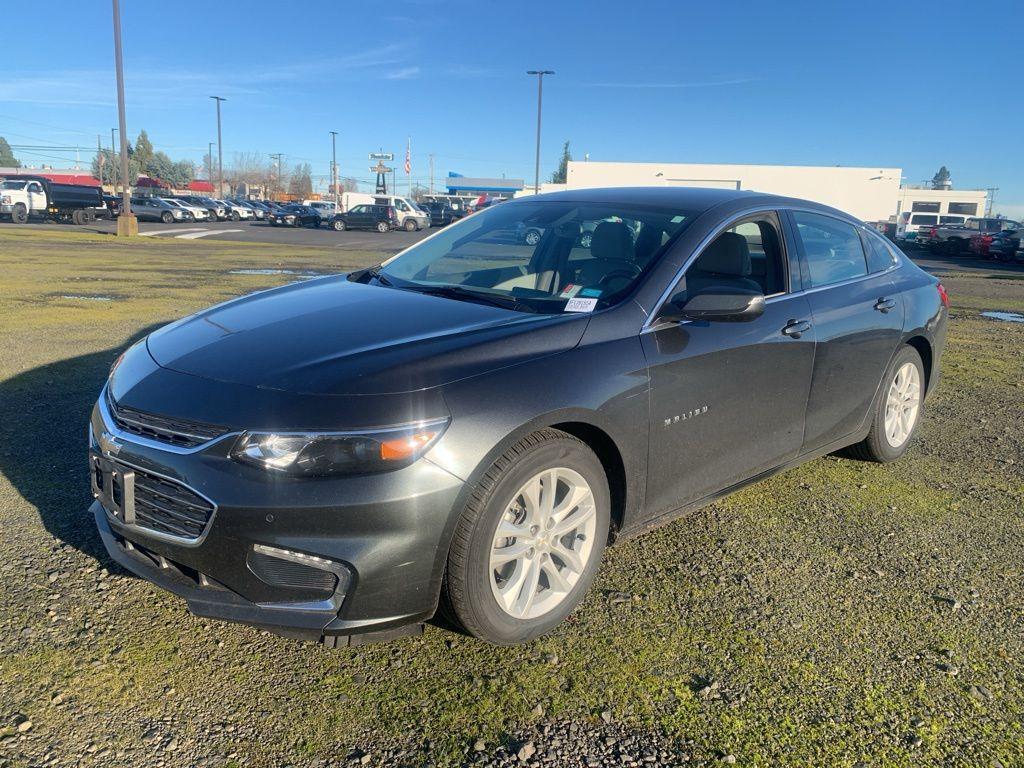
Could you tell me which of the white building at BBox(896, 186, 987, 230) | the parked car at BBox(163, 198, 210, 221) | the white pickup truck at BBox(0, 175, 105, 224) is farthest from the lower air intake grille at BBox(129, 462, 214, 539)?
the white building at BBox(896, 186, 987, 230)

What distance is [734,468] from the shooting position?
363 cm

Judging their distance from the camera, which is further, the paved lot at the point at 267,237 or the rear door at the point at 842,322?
the paved lot at the point at 267,237

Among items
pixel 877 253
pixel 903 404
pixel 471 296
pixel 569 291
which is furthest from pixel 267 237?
pixel 569 291

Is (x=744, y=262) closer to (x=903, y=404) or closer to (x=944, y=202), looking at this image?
(x=903, y=404)

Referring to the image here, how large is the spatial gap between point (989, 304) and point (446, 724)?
14.3 metres

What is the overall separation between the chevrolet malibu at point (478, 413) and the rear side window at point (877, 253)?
0.54 m

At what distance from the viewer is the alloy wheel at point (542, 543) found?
277 centimetres

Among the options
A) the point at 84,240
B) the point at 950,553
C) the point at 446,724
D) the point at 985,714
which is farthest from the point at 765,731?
the point at 84,240

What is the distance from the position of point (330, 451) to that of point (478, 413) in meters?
0.48

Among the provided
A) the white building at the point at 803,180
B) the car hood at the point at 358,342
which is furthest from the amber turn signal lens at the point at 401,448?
the white building at the point at 803,180

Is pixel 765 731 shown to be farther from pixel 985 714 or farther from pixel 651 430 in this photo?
pixel 651 430

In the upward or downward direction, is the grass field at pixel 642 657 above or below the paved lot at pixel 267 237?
above

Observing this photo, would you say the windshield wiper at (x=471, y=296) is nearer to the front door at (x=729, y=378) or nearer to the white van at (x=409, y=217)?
the front door at (x=729, y=378)

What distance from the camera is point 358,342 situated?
2.90 metres
